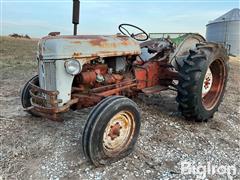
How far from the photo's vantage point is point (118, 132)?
11.7 ft

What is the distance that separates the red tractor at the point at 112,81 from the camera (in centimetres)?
347

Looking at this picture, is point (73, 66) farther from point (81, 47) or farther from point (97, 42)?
point (97, 42)

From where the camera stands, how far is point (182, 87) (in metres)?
4.44

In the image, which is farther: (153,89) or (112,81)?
(153,89)

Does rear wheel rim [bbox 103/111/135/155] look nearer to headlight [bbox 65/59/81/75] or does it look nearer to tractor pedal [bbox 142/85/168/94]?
headlight [bbox 65/59/81/75]

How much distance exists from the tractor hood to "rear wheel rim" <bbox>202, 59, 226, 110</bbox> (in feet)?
5.61

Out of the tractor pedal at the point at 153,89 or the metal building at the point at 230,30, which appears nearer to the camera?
the tractor pedal at the point at 153,89

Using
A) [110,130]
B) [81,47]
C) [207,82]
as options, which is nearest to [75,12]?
[81,47]

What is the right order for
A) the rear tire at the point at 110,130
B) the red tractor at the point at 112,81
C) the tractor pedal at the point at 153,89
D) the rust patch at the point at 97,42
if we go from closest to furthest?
the rear tire at the point at 110,130 < the red tractor at the point at 112,81 < the rust patch at the point at 97,42 < the tractor pedal at the point at 153,89

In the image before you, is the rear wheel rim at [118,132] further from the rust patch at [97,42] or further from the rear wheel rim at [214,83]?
the rear wheel rim at [214,83]

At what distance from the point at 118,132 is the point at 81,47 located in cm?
112

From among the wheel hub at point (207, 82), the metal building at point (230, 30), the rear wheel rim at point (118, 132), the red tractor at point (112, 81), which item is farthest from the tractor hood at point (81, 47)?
the metal building at point (230, 30)

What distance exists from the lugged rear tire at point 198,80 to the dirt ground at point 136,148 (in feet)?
0.81

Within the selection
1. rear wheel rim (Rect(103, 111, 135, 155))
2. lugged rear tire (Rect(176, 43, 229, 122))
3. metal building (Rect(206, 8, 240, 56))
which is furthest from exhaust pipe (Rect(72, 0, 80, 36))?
metal building (Rect(206, 8, 240, 56))
